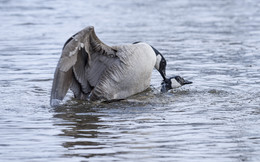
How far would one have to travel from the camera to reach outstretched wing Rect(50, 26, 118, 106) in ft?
26.3

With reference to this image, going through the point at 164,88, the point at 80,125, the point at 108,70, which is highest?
the point at 108,70

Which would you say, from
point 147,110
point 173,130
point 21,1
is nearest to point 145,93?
point 147,110

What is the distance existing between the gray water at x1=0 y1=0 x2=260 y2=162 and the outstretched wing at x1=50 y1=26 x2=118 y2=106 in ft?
0.86

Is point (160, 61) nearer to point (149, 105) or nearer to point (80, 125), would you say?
point (149, 105)

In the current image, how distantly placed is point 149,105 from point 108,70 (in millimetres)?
964

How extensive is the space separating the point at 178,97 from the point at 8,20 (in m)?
11.1

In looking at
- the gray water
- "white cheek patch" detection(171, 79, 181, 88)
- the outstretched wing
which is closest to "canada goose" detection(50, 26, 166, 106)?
the outstretched wing

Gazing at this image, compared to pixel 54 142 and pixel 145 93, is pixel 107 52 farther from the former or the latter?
pixel 54 142

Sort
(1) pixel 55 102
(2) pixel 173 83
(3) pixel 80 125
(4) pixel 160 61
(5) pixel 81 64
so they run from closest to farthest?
1. (3) pixel 80 125
2. (1) pixel 55 102
3. (5) pixel 81 64
4. (2) pixel 173 83
5. (4) pixel 160 61

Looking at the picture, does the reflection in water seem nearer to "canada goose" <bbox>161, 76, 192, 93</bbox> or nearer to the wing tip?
the wing tip

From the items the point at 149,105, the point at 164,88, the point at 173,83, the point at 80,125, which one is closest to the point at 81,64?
the point at 149,105

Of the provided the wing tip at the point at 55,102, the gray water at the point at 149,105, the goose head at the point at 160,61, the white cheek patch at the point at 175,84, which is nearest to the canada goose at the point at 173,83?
the white cheek patch at the point at 175,84

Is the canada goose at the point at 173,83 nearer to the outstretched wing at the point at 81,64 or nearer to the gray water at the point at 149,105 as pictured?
the gray water at the point at 149,105

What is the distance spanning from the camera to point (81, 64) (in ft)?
28.2
